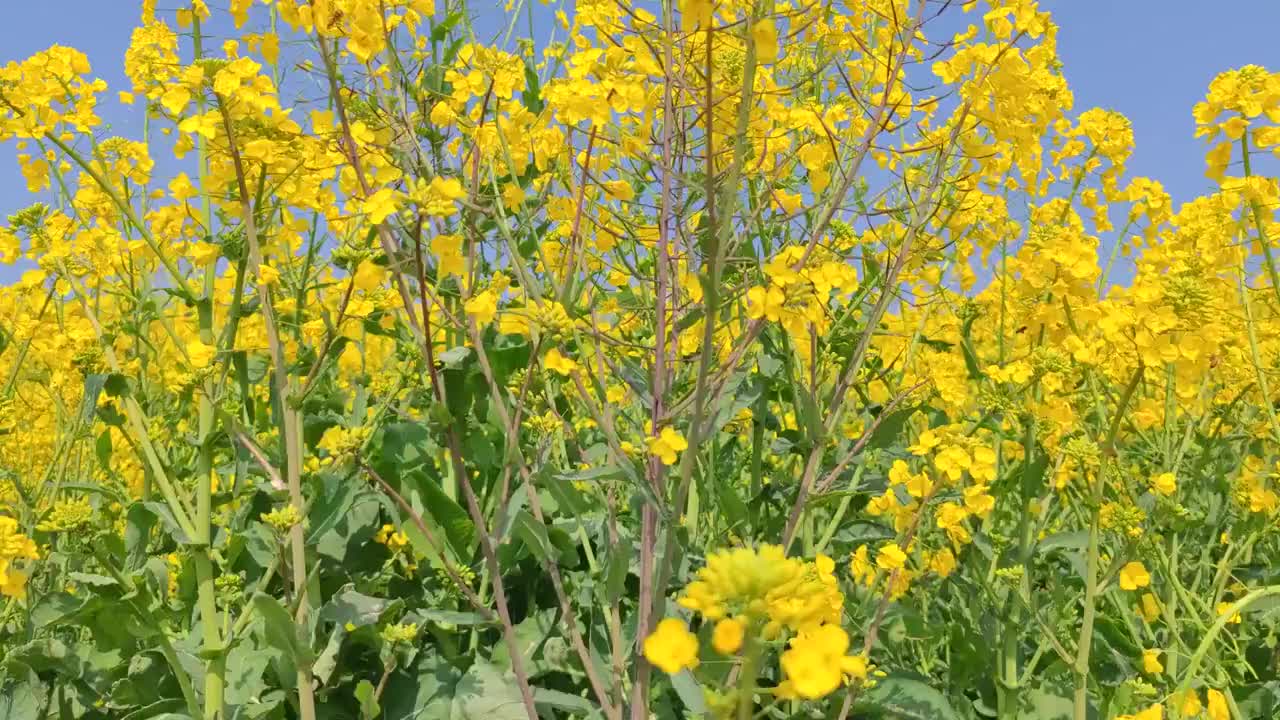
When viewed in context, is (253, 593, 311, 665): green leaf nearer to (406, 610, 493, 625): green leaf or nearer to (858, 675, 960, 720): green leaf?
(406, 610, 493, 625): green leaf

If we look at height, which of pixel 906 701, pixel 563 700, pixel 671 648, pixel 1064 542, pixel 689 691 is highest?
pixel 671 648

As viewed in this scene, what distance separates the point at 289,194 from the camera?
7.30ft

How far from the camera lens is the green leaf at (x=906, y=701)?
7.97 ft

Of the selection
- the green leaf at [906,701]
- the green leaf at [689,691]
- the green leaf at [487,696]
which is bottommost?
the green leaf at [906,701]

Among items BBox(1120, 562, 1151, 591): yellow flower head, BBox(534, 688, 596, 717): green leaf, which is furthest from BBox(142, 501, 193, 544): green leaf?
BBox(1120, 562, 1151, 591): yellow flower head

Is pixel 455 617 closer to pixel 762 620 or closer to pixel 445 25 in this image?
pixel 762 620

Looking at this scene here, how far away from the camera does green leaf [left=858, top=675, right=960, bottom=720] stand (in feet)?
7.97

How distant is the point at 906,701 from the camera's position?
247cm

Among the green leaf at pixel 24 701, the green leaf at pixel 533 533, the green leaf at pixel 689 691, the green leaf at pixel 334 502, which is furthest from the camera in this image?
the green leaf at pixel 24 701

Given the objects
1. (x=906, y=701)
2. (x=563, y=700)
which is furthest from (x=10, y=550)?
(x=906, y=701)

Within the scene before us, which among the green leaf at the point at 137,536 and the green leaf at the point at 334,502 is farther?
the green leaf at the point at 137,536

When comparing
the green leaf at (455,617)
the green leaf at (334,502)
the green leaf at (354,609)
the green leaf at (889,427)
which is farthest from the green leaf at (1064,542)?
the green leaf at (334,502)

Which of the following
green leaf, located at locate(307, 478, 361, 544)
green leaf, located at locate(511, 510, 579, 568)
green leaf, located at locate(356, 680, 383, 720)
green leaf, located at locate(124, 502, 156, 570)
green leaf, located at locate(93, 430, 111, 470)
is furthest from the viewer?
green leaf, located at locate(93, 430, 111, 470)

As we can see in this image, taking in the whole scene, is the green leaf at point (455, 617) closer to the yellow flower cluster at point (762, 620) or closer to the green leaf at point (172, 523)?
the green leaf at point (172, 523)
